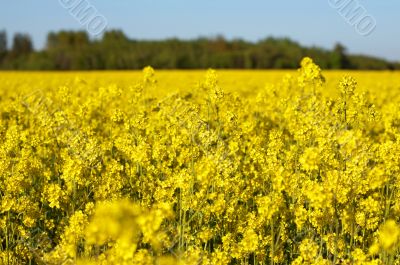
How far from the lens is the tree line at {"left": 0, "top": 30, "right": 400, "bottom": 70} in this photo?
2079 inches

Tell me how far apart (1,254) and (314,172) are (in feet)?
11.2

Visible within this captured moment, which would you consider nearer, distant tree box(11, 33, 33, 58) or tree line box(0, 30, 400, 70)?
tree line box(0, 30, 400, 70)

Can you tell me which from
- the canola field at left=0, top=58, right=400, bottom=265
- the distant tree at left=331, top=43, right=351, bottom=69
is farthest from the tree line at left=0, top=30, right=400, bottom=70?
the canola field at left=0, top=58, right=400, bottom=265

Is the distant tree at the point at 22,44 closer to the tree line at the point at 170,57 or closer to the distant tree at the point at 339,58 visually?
the tree line at the point at 170,57

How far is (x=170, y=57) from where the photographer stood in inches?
2117

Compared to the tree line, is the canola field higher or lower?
lower

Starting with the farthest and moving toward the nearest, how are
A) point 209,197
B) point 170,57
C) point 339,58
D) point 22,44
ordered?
point 22,44 < point 339,58 < point 170,57 < point 209,197

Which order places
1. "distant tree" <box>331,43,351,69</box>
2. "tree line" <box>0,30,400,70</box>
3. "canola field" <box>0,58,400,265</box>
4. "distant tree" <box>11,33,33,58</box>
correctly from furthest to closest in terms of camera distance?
"distant tree" <box>11,33,33,58</box> < "distant tree" <box>331,43,351,69</box> < "tree line" <box>0,30,400,70</box> < "canola field" <box>0,58,400,265</box>

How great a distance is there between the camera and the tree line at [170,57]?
2079 inches

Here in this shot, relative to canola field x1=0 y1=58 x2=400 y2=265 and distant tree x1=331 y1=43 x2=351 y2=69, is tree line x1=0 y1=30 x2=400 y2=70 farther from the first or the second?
canola field x1=0 y1=58 x2=400 y2=265

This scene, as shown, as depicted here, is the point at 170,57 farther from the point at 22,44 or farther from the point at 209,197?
the point at 209,197

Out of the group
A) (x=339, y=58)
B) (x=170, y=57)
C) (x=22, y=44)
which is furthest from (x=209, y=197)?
(x=22, y=44)

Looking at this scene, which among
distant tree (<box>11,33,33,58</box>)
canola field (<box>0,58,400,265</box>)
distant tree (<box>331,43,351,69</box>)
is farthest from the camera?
distant tree (<box>11,33,33,58</box>)

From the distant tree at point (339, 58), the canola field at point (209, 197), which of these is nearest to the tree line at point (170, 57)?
the distant tree at point (339, 58)
